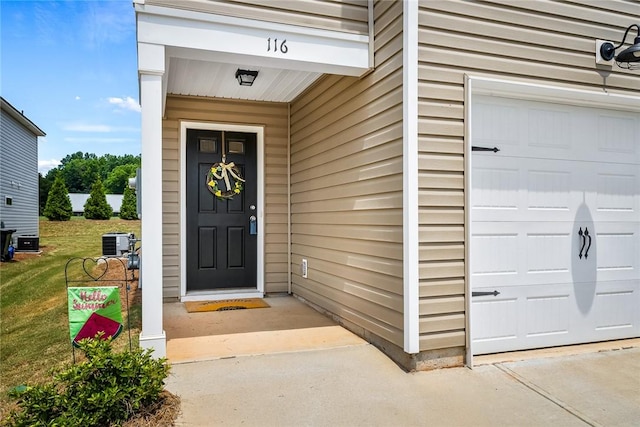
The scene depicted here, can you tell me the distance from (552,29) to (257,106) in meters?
3.18

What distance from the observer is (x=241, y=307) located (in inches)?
188

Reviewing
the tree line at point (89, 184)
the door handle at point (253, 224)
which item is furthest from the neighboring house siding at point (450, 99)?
the tree line at point (89, 184)

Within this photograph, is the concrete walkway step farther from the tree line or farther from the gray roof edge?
the gray roof edge

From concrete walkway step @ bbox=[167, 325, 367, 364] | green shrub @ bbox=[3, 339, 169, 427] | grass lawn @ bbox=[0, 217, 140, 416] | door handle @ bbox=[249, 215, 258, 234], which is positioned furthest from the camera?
door handle @ bbox=[249, 215, 258, 234]

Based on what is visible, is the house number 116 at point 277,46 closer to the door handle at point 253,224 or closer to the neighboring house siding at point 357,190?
the neighboring house siding at point 357,190

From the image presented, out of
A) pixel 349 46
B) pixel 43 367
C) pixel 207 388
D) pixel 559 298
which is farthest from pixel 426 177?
pixel 43 367

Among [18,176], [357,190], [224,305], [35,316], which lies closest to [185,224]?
[224,305]

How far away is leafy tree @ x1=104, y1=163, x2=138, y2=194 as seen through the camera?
16828mm

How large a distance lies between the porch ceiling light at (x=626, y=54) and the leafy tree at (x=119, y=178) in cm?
1462

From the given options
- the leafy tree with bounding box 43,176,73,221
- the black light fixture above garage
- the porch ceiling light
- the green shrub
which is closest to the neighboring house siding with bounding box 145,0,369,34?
the black light fixture above garage

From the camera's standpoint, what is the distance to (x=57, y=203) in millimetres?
15680

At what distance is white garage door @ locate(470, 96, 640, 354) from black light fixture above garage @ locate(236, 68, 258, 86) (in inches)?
82.1

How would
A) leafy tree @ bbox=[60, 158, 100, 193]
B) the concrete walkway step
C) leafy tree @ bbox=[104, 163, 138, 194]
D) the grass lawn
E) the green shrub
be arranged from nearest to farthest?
1. the green shrub
2. the concrete walkway step
3. the grass lawn
4. leafy tree @ bbox=[104, 163, 138, 194]
5. leafy tree @ bbox=[60, 158, 100, 193]

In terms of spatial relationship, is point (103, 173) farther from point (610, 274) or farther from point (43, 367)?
point (610, 274)
